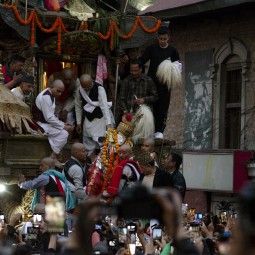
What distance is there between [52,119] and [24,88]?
0.57 m

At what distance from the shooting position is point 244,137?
26.0 m

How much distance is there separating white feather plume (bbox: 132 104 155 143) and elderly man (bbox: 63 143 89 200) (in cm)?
236

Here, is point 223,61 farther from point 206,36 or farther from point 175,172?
point 175,172

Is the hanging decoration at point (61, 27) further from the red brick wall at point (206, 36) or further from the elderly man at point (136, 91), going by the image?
the red brick wall at point (206, 36)

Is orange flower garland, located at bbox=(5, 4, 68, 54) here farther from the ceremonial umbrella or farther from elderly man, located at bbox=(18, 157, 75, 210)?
elderly man, located at bbox=(18, 157, 75, 210)

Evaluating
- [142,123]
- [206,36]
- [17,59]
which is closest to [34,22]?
[17,59]

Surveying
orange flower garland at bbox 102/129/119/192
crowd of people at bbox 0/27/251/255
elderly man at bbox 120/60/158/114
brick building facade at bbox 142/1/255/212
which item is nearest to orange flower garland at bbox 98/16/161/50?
crowd of people at bbox 0/27/251/255

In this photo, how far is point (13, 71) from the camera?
49.4 ft

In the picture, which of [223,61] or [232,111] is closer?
[232,111]

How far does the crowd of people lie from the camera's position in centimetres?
364

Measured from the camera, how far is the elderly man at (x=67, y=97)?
51.2ft

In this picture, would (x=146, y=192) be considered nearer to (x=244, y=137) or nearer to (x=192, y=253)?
(x=192, y=253)

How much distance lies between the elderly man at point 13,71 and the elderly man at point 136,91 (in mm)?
1623

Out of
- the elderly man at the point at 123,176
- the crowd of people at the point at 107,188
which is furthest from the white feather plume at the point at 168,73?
the elderly man at the point at 123,176
